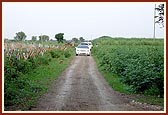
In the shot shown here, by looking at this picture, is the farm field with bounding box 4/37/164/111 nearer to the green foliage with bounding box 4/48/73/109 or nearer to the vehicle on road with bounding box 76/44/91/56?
the green foliage with bounding box 4/48/73/109

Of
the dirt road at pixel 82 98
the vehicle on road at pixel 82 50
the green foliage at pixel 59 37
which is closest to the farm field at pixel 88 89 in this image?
the dirt road at pixel 82 98

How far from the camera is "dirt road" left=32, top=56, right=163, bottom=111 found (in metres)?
9.82

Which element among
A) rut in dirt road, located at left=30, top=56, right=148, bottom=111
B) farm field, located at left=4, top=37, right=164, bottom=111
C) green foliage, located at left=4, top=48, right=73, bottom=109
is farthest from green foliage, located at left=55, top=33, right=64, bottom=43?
rut in dirt road, located at left=30, top=56, right=148, bottom=111

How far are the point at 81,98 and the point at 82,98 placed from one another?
3 cm

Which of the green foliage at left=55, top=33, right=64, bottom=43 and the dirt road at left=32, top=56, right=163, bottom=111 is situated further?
the green foliage at left=55, top=33, right=64, bottom=43

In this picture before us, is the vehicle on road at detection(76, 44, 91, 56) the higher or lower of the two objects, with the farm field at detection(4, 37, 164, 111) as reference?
higher

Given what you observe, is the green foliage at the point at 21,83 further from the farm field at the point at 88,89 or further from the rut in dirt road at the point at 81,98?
the rut in dirt road at the point at 81,98

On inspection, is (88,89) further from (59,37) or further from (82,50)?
(59,37)

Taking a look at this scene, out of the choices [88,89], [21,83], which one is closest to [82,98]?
[88,89]

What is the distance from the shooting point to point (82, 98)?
11289 mm

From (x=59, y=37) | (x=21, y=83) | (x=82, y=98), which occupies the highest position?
(x=59, y=37)

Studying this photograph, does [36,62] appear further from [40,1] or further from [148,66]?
[40,1]

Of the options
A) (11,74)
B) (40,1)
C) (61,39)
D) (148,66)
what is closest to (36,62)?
(11,74)

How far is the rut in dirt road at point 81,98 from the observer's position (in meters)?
9.82
